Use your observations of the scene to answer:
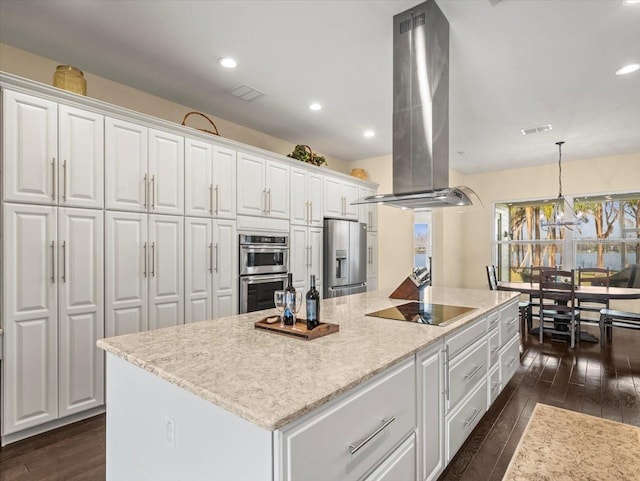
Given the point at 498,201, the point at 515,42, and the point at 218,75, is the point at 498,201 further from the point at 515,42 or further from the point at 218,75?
the point at 218,75

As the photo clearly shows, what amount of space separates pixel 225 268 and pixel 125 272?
92 cm

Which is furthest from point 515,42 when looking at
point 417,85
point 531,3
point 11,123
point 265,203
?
point 11,123

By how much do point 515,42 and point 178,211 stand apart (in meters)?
2.98

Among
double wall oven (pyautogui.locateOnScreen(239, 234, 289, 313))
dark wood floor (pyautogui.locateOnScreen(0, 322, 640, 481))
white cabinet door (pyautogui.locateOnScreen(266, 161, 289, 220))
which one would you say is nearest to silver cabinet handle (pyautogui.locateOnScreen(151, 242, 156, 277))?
double wall oven (pyautogui.locateOnScreen(239, 234, 289, 313))

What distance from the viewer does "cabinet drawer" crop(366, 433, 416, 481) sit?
4.25ft

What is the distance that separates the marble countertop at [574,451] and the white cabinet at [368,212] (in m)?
4.44

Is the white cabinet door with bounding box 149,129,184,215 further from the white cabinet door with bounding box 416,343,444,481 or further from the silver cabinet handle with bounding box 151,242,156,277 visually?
the white cabinet door with bounding box 416,343,444,481

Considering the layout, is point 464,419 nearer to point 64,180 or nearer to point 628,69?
point 64,180

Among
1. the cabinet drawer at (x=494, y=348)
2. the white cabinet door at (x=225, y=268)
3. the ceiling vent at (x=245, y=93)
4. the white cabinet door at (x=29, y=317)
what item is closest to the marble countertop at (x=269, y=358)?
the cabinet drawer at (x=494, y=348)

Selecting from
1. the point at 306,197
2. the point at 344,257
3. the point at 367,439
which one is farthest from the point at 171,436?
the point at 344,257

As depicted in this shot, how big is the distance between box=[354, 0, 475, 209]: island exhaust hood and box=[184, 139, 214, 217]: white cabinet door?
5.47 ft

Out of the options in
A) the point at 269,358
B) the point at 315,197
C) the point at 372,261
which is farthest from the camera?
the point at 372,261

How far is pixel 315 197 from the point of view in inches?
181

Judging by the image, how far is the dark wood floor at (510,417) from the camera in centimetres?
209
